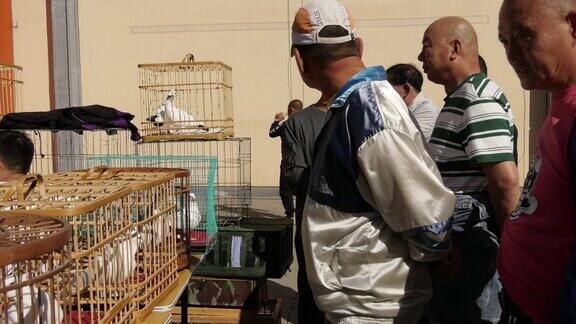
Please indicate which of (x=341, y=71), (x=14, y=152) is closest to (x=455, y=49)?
(x=341, y=71)

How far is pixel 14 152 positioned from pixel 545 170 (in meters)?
2.66

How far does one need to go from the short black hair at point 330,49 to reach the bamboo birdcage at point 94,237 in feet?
2.54

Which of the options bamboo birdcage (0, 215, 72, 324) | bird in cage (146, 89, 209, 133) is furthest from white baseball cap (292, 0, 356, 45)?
bird in cage (146, 89, 209, 133)

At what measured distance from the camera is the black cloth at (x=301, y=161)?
11.2ft

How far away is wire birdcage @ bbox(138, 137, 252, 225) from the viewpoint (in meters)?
5.22

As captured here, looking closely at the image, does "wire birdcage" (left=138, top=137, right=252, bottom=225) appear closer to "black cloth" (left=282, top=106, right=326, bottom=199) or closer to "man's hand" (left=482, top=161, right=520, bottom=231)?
"black cloth" (left=282, top=106, right=326, bottom=199)

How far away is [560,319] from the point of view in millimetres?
1252

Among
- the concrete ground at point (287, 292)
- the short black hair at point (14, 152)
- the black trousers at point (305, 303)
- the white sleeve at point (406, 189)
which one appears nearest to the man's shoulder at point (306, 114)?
the black trousers at point (305, 303)

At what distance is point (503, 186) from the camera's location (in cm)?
214

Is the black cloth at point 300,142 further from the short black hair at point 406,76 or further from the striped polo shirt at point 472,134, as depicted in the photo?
the striped polo shirt at point 472,134

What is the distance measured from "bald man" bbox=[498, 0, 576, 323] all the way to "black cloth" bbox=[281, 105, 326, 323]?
1940 mm

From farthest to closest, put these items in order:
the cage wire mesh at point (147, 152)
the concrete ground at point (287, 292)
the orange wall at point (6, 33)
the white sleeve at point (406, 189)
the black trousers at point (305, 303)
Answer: the orange wall at point (6, 33) < the cage wire mesh at point (147, 152) < the concrete ground at point (287, 292) < the black trousers at point (305, 303) < the white sleeve at point (406, 189)

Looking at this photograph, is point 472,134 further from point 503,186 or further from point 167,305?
point 167,305

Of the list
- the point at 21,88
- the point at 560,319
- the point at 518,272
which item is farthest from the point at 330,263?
the point at 21,88
